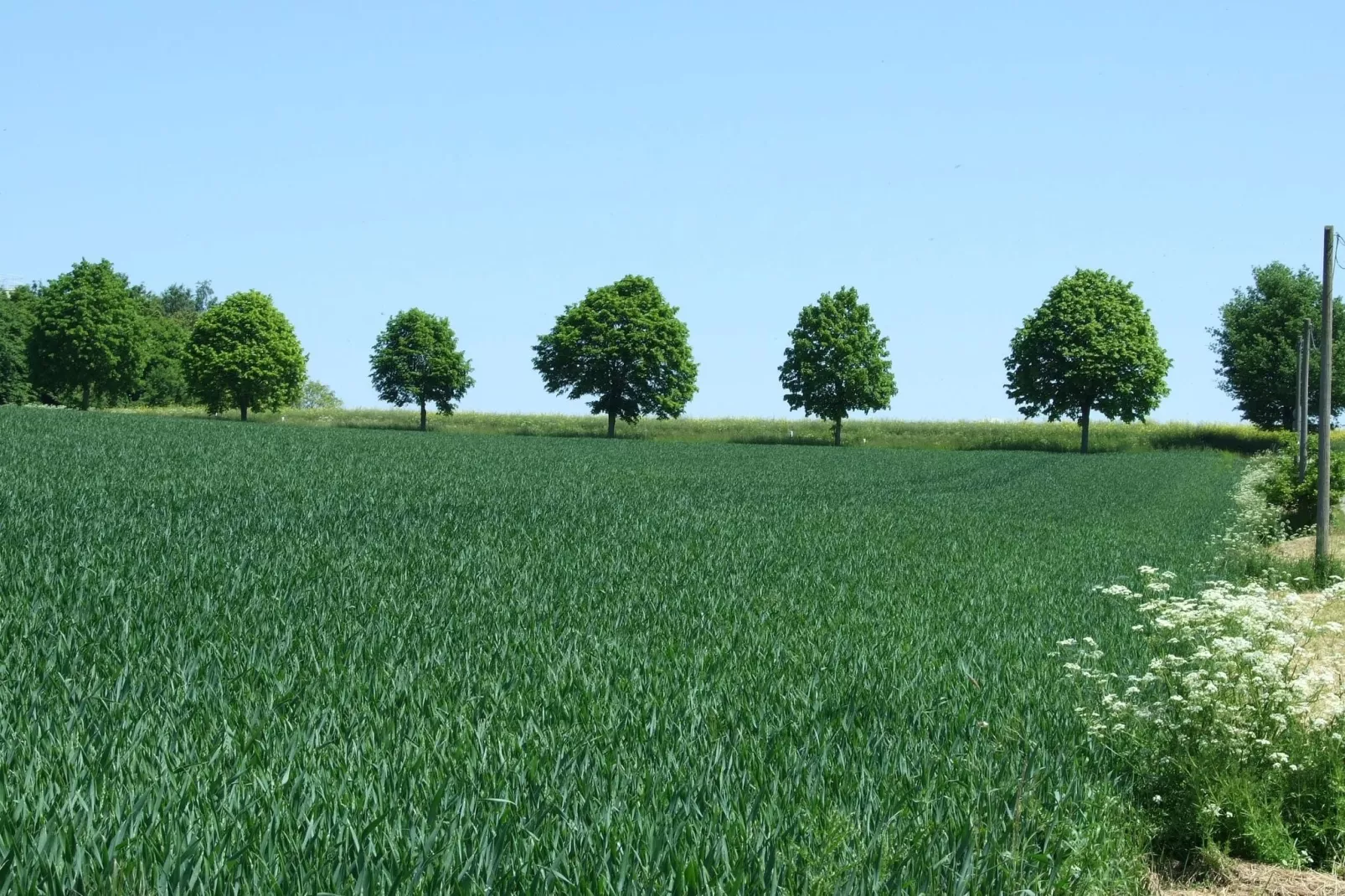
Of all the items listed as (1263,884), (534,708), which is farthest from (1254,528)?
(534,708)

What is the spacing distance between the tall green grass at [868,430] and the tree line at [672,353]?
206 cm

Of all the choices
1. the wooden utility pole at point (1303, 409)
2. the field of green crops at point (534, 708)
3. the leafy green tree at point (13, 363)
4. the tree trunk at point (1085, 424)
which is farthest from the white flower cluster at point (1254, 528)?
the leafy green tree at point (13, 363)

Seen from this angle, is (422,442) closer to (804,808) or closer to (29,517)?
(29,517)

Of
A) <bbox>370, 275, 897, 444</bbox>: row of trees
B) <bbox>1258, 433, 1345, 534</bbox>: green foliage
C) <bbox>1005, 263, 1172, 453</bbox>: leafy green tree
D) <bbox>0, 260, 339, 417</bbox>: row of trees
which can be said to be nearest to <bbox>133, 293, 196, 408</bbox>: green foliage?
<bbox>0, 260, 339, 417</bbox>: row of trees

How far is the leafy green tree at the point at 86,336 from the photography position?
8262 centimetres

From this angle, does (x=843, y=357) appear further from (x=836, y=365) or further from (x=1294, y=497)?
(x=1294, y=497)

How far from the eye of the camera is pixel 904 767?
5.86 meters

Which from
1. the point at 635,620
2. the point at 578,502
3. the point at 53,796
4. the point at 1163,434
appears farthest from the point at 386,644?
the point at 1163,434

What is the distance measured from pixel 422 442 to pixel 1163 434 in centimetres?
5580

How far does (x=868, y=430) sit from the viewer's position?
9125 cm

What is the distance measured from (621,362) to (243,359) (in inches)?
1025

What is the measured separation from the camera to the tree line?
83188 millimetres

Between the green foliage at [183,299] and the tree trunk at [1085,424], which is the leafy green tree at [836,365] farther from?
the green foliage at [183,299]

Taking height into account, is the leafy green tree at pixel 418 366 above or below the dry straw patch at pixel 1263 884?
above
